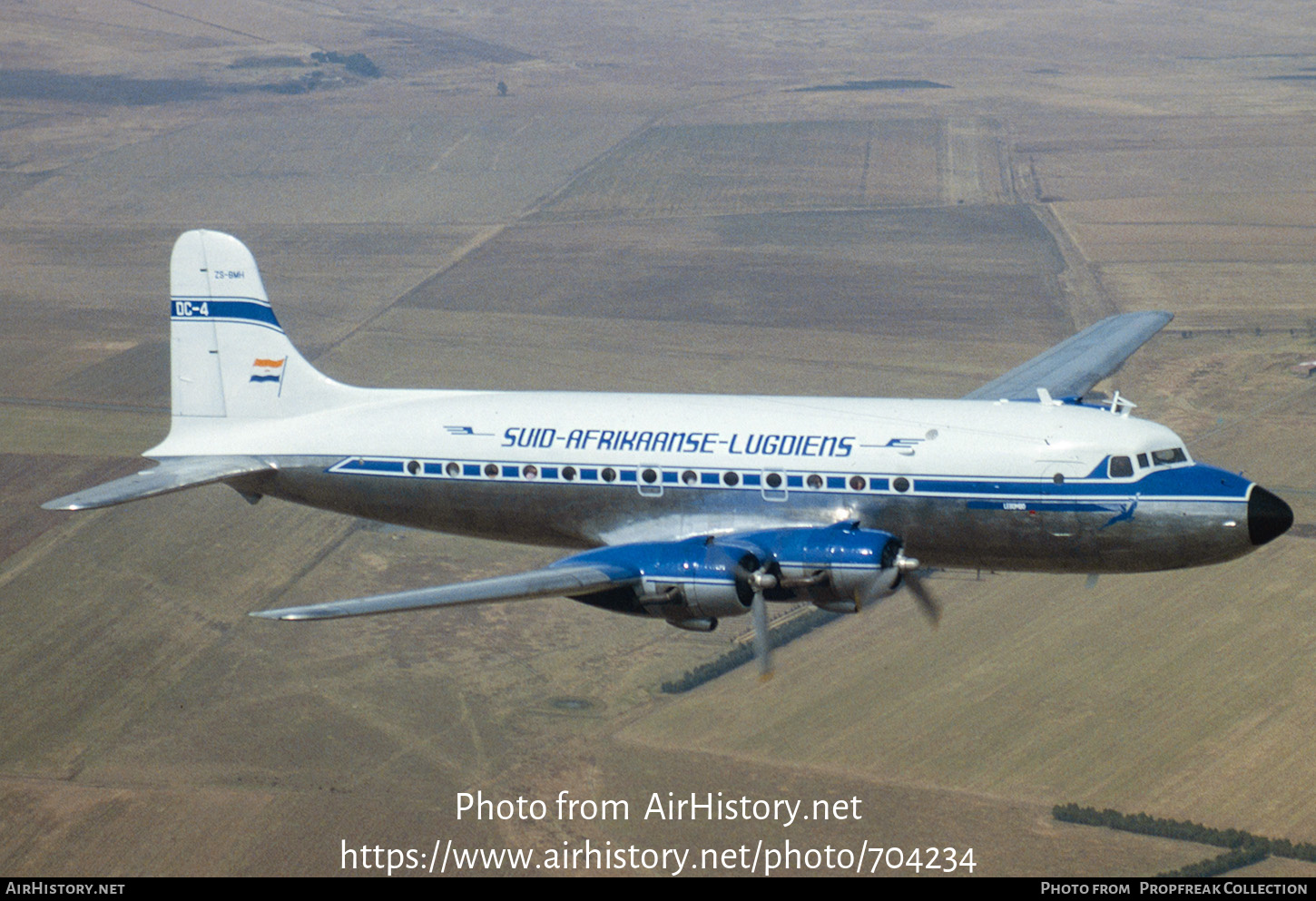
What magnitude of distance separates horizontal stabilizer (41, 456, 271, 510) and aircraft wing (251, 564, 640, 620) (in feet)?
25.5

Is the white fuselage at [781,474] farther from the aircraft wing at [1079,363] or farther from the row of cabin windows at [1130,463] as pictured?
the aircraft wing at [1079,363]

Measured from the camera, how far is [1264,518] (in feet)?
113

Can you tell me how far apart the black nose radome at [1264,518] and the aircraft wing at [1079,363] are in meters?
9.64

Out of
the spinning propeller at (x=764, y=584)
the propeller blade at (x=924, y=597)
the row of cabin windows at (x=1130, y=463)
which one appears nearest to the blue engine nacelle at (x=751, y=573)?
the spinning propeller at (x=764, y=584)

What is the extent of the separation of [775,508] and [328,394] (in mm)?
14092

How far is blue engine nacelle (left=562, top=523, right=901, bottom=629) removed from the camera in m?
34.4

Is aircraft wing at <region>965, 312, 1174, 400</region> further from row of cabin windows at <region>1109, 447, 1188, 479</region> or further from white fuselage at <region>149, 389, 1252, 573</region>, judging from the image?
row of cabin windows at <region>1109, 447, 1188, 479</region>

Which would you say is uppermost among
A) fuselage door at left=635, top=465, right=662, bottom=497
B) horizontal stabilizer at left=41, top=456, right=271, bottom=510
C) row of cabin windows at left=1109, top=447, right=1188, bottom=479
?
row of cabin windows at left=1109, top=447, right=1188, bottom=479

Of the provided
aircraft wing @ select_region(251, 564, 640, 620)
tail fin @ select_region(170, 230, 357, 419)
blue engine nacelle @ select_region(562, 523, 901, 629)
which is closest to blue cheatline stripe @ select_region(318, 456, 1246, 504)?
blue engine nacelle @ select_region(562, 523, 901, 629)

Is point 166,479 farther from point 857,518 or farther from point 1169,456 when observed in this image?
point 1169,456

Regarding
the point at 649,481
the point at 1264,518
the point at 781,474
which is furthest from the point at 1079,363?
the point at 649,481

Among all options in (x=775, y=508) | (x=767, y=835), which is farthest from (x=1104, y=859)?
(x=775, y=508)

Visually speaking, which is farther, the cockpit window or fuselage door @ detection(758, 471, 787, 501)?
fuselage door @ detection(758, 471, 787, 501)

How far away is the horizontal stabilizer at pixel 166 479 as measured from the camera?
3812 cm
